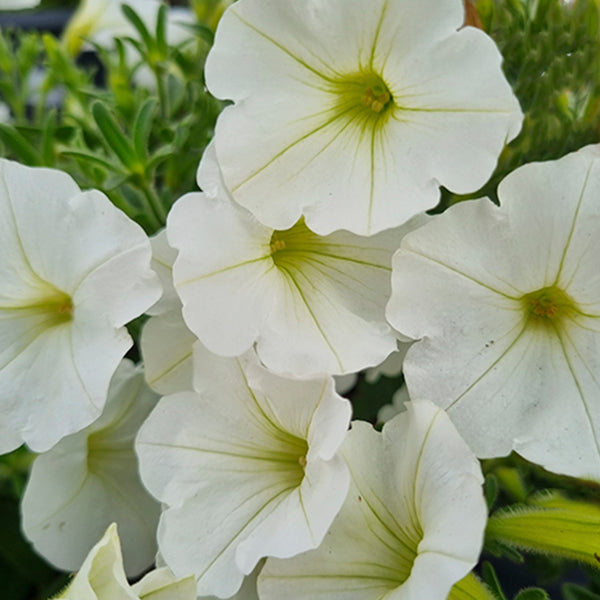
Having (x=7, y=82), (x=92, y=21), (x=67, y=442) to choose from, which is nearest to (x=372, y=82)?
(x=67, y=442)

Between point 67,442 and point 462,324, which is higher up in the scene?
point 462,324

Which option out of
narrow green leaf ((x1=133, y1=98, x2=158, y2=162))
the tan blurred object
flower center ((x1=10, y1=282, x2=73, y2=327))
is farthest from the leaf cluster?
the tan blurred object

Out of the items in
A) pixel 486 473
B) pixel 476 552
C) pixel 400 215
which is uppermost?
pixel 400 215

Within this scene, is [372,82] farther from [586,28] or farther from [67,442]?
[67,442]

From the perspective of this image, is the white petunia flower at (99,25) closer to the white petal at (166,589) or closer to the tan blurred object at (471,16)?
the tan blurred object at (471,16)

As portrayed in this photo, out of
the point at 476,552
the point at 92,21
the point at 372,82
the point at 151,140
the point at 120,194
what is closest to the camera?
the point at 476,552

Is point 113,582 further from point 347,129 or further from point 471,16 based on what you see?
point 471,16

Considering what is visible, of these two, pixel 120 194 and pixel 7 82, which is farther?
pixel 7 82

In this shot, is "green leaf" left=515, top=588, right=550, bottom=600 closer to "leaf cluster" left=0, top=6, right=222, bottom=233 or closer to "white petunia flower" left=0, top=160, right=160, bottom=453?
"white petunia flower" left=0, top=160, right=160, bottom=453
